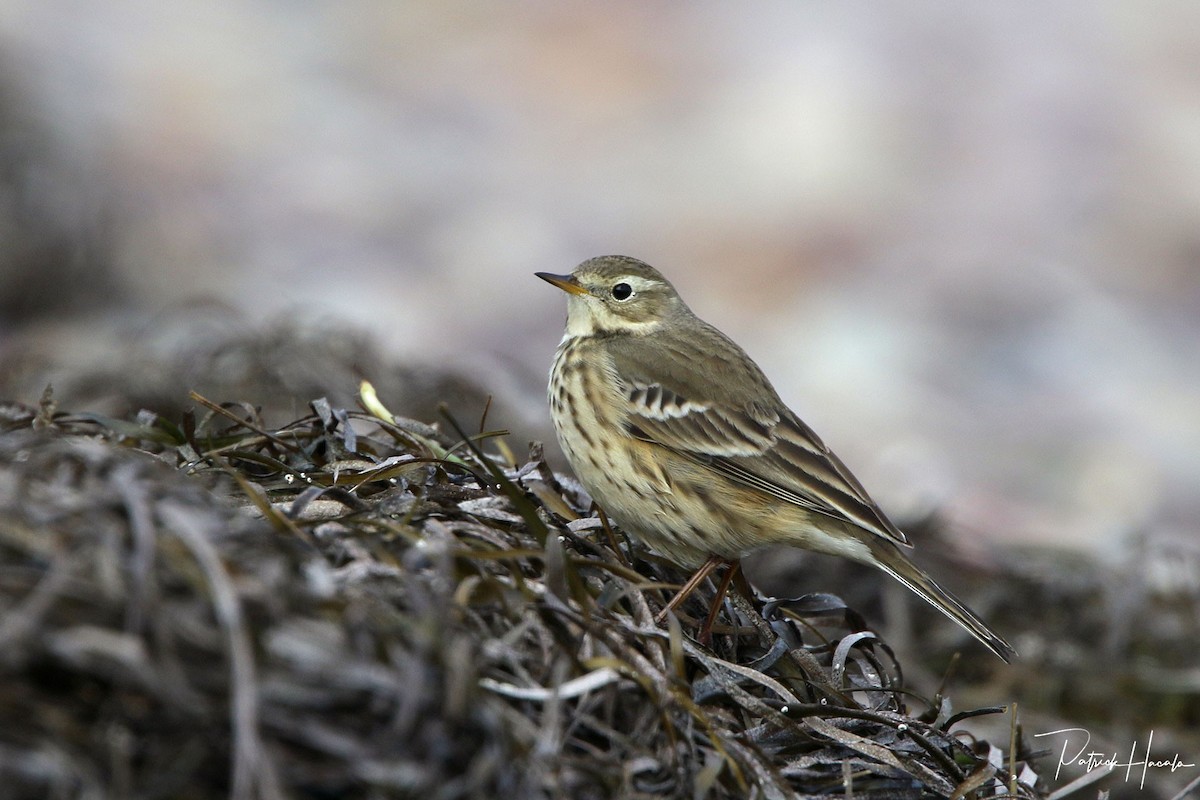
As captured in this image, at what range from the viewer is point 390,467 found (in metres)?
3.70

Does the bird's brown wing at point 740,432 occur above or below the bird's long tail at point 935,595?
above

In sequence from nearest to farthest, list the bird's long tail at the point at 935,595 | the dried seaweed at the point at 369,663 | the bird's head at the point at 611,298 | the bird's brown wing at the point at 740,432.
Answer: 1. the dried seaweed at the point at 369,663
2. the bird's long tail at the point at 935,595
3. the bird's brown wing at the point at 740,432
4. the bird's head at the point at 611,298

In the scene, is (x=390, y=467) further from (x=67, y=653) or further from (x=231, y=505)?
(x=67, y=653)

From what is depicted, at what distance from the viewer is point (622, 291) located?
17.8 ft

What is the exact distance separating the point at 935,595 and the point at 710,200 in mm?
8716

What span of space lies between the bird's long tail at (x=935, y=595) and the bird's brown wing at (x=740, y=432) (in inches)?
3.1

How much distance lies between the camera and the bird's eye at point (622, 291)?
213 inches

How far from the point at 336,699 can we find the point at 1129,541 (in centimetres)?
537

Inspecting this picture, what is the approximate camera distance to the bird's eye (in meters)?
5.41

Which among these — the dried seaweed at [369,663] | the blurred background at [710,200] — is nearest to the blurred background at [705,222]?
the blurred background at [710,200]

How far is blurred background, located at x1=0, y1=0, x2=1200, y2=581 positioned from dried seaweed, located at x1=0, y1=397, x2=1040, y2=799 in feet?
11.9
